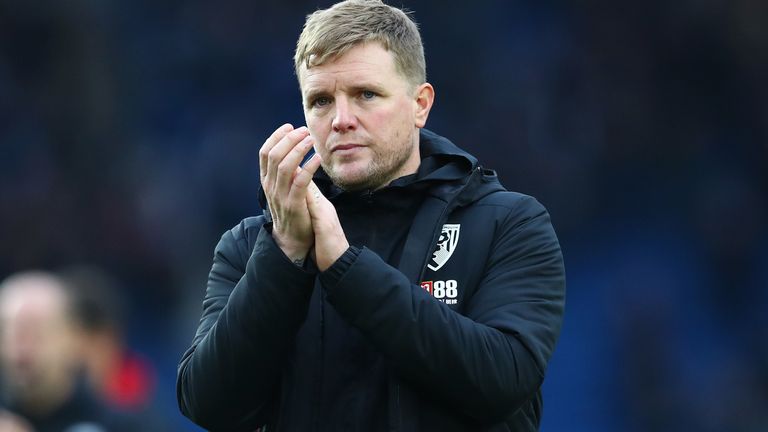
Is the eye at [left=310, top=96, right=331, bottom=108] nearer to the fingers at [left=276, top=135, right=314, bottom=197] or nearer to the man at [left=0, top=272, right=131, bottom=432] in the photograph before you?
the fingers at [left=276, top=135, right=314, bottom=197]

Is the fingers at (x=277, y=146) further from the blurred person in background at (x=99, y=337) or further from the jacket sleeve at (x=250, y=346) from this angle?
the blurred person in background at (x=99, y=337)

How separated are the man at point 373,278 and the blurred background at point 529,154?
16.5 ft

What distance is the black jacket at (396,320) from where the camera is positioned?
2.46 metres

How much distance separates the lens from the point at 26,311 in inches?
125

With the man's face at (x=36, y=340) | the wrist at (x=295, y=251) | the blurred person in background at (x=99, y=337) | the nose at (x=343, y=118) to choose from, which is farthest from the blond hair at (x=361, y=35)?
the blurred person in background at (x=99, y=337)

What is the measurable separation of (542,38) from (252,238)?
684 centimetres

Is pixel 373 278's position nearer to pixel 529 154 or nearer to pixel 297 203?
pixel 297 203

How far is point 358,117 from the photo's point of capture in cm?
275

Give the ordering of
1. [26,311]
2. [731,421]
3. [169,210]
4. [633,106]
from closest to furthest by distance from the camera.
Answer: [26,311]
[731,421]
[169,210]
[633,106]

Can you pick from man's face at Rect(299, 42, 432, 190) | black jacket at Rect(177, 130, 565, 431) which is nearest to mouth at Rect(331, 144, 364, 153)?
man's face at Rect(299, 42, 432, 190)

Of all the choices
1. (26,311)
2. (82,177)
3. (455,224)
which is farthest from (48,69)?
(455,224)

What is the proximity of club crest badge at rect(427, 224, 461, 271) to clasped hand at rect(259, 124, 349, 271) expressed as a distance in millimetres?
263

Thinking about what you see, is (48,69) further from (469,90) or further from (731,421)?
(731,421)

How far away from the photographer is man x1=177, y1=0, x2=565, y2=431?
246cm
